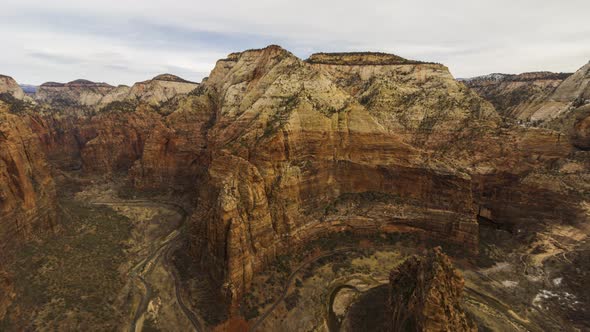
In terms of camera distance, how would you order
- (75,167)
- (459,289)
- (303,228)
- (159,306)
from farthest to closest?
(75,167) → (303,228) → (159,306) → (459,289)

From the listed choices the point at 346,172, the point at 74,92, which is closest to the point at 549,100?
the point at 346,172

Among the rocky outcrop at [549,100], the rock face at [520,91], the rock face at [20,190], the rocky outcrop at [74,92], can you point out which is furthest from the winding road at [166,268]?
the rocky outcrop at [74,92]

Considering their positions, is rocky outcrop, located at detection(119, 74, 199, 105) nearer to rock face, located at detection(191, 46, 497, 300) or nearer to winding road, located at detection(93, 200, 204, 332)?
rock face, located at detection(191, 46, 497, 300)

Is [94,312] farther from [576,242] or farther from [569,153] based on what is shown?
[569,153]

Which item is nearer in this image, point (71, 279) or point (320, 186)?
point (71, 279)

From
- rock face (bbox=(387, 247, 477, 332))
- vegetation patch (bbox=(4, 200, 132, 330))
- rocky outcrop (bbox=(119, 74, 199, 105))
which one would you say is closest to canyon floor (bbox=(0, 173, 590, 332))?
vegetation patch (bbox=(4, 200, 132, 330))

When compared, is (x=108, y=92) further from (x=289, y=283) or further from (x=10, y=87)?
(x=289, y=283)

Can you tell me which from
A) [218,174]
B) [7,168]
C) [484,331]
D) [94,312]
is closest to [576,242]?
[484,331]

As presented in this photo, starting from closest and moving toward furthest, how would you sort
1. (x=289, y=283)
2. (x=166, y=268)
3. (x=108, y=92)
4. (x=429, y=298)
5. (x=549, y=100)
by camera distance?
(x=429, y=298), (x=289, y=283), (x=166, y=268), (x=549, y=100), (x=108, y=92)
